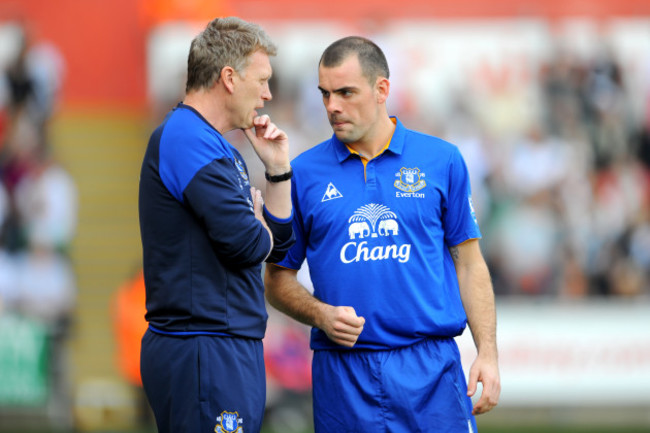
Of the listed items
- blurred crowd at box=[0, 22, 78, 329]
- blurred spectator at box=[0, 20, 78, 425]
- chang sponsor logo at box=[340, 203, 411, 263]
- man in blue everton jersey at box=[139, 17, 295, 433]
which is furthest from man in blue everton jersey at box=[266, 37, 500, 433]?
blurred crowd at box=[0, 22, 78, 329]

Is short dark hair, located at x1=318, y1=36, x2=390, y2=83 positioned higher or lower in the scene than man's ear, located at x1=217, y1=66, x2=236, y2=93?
higher

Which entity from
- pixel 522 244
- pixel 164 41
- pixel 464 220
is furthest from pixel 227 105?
pixel 164 41

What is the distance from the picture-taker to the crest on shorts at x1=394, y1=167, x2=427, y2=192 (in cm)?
419

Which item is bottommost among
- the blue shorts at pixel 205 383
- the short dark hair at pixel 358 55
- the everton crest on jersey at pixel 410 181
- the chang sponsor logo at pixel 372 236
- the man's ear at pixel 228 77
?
the blue shorts at pixel 205 383

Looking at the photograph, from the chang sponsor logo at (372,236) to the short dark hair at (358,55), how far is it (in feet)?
1.95

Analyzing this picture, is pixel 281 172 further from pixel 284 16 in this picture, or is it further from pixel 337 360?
pixel 284 16

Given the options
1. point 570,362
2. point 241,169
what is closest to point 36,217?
point 570,362

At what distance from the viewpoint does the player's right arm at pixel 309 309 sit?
13.0ft

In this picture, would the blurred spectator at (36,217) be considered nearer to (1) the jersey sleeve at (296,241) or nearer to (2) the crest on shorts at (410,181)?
(1) the jersey sleeve at (296,241)

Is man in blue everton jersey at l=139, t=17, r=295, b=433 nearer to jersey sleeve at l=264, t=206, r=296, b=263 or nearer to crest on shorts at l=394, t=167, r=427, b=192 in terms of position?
jersey sleeve at l=264, t=206, r=296, b=263

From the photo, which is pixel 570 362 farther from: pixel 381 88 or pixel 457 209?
pixel 381 88

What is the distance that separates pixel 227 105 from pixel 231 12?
10.4 m

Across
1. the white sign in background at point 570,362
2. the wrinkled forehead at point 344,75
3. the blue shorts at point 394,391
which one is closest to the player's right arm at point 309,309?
the blue shorts at point 394,391

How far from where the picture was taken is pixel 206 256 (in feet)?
11.9
